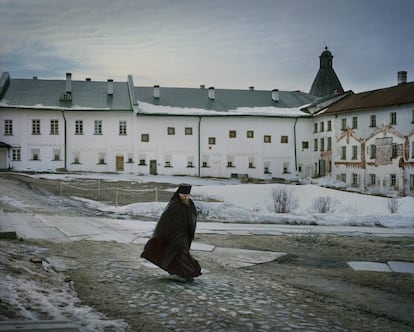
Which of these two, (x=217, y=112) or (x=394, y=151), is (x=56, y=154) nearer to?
(x=217, y=112)

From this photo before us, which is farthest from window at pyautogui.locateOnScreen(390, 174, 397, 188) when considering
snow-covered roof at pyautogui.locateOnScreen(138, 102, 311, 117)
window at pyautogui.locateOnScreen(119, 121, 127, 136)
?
window at pyautogui.locateOnScreen(119, 121, 127, 136)

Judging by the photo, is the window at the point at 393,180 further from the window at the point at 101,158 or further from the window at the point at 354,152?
the window at the point at 101,158

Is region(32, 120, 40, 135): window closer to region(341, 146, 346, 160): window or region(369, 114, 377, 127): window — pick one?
region(341, 146, 346, 160): window

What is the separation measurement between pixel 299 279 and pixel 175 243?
2649 mm

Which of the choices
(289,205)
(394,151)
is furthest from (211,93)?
(289,205)

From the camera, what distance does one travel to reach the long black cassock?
7.85 m

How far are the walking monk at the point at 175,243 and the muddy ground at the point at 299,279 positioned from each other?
323mm

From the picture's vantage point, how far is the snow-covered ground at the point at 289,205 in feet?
61.3

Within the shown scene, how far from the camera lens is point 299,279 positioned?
9.00 metres

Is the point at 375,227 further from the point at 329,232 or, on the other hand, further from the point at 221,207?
the point at 221,207

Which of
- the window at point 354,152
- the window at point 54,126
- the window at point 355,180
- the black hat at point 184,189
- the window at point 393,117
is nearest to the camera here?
the black hat at point 184,189

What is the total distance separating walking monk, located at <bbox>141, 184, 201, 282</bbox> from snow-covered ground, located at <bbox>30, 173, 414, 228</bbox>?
35.2ft

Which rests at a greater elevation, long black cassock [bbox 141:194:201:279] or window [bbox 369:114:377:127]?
window [bbox 369:114:377:127]

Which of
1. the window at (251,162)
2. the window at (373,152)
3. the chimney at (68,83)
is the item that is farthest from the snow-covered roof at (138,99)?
the window at (373,152)
